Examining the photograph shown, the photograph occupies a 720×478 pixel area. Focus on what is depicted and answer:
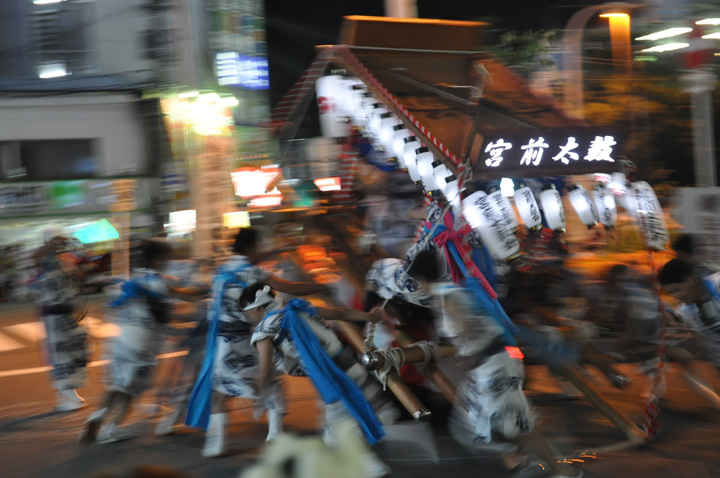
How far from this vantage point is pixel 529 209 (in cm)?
634

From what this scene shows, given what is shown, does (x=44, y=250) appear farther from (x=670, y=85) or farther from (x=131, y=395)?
(x=670, y=85)

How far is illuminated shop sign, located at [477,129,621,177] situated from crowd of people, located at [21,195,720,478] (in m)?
0.71

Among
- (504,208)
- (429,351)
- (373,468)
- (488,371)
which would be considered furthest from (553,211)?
(373,468)

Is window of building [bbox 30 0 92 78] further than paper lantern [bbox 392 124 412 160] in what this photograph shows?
Yes

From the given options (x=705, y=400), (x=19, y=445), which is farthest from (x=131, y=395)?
(x=705, y=400)

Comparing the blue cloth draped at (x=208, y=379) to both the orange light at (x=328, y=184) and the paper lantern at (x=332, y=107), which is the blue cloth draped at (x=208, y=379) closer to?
the orange light at (x=328, y=184)

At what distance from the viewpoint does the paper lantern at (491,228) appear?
19.4 feet

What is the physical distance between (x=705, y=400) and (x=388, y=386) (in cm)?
299

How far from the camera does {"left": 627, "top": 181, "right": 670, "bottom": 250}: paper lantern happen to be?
633 cm

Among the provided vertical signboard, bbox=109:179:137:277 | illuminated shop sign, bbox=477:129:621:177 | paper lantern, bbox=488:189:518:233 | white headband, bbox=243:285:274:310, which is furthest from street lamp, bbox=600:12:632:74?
vertical signboard, bbox=109:179:137:277

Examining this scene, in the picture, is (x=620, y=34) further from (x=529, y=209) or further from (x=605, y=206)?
(x=529, y=209)

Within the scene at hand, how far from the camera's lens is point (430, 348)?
5.88 metres

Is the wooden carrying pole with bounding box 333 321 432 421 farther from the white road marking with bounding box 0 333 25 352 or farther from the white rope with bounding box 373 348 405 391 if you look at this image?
the white road marking with bounding box 0 333 25 352

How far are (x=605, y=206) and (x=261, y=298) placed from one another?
3.28 m
